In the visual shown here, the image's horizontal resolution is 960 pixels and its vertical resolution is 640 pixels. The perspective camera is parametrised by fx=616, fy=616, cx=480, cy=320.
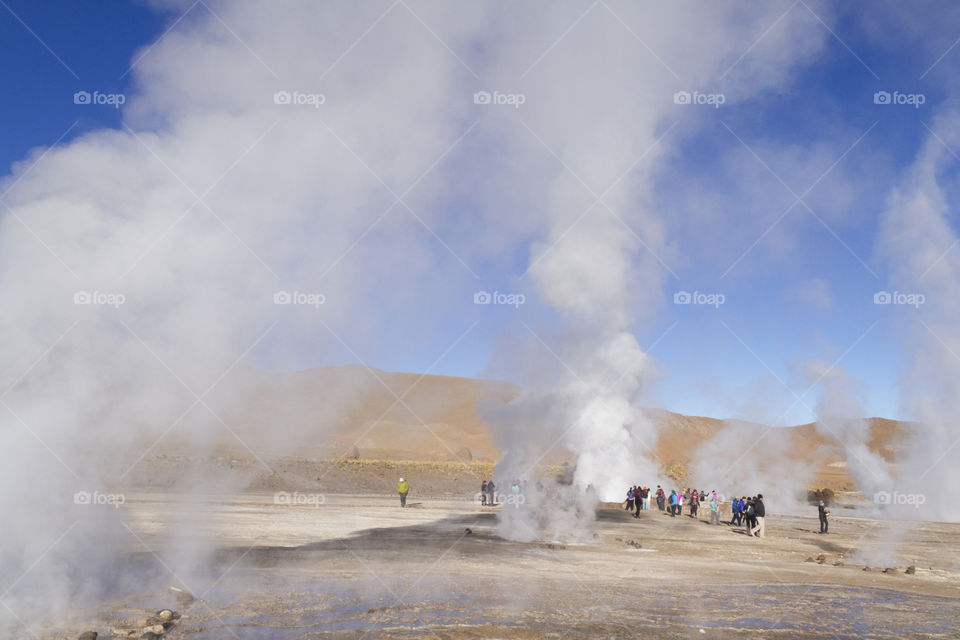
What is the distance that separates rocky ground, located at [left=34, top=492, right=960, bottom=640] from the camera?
11570 mm

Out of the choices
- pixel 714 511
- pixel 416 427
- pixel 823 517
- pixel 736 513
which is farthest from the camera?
pixel 416 427

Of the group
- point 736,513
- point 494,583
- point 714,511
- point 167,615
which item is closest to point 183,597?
point 167,615

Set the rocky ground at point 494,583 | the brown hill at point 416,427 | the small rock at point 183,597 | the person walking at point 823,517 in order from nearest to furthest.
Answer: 1. the rocky ground at point 494,583
2. the small rock at point 183,597
3. the person walking at point 823,517
4. the brown hill at point 416,427

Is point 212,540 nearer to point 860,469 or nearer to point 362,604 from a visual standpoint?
point 362,604

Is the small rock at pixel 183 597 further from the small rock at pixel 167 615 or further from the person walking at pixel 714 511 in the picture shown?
the person walking at pixel 714 511

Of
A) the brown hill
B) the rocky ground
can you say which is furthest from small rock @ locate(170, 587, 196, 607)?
the brown hill

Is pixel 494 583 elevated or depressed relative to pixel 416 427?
depressed

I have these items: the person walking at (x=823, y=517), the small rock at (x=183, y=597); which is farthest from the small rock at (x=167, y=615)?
the person walking at (x=823, y=517)

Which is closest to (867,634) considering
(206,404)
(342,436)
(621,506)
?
(206,404)

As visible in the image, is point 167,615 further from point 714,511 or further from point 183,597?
point 714,511

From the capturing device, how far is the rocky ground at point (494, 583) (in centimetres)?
1157

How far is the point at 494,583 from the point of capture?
50.7 feet

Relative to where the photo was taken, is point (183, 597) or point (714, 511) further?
point (714, 511)

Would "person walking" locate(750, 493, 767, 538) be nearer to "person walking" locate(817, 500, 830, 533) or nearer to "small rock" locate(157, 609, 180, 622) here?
"person walking" locate(817, 500, 830, 533)
